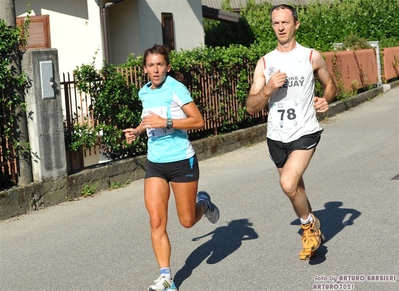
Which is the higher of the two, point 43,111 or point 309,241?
point 43,111

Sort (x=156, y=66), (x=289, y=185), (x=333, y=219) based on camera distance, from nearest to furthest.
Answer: (x=156, y=66) < (x=289, y=185) < (x=333, y=219)

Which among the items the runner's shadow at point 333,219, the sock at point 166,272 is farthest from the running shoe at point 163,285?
the runner's shadow at point 333,219

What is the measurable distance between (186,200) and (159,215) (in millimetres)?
387

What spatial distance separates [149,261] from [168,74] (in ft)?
5.90

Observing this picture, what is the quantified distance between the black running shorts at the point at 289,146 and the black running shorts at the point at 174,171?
869mm

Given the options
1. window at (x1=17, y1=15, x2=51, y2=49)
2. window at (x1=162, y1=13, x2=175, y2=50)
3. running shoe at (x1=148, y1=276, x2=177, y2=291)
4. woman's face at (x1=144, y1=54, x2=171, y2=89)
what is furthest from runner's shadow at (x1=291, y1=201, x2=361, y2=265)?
window at (x1=162, y1=13, x2=175, y2=50)

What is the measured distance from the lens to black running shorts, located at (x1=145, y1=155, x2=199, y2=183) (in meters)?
6.32

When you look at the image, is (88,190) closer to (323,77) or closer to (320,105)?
(323,77)

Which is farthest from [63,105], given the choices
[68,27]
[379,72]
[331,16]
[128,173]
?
[331,16]

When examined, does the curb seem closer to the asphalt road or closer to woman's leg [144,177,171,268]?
the asphalt road

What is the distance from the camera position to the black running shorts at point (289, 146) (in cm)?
668

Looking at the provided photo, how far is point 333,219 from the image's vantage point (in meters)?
8.59

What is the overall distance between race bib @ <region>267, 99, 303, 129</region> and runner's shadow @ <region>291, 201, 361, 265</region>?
49.8 inches

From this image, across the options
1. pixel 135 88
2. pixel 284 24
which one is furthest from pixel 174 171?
pixel 135 88
